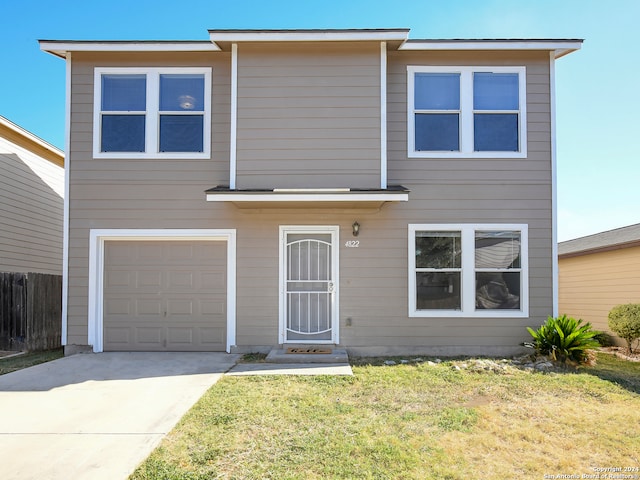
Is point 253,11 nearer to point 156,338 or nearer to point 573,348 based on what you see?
point 156,338

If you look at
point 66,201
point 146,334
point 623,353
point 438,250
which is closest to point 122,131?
point 66,201

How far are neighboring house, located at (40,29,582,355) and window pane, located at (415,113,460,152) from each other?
0.03m

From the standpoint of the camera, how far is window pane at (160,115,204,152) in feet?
25.9

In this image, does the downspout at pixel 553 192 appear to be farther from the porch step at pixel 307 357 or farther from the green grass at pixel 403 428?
the porch step at pixel 307 357

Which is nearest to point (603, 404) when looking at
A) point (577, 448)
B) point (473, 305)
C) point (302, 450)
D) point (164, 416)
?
point (577, 448)

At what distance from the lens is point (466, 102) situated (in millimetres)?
7871

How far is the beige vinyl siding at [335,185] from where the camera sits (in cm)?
763

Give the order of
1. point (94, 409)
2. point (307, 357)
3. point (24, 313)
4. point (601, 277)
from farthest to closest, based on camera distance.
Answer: point (601, 277), point (24, 313), point (307, 357), point (94, 409)

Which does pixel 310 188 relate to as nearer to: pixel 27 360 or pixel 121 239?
pixel 121 239

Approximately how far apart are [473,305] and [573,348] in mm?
1644

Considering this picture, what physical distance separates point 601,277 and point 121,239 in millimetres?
11576

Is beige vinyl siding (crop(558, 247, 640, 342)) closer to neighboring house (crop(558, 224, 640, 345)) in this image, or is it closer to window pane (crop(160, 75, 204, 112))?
neighboring house (crop(558, 224, 640, 345))

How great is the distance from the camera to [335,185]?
757 cm

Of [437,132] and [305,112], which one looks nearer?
[305,112]
